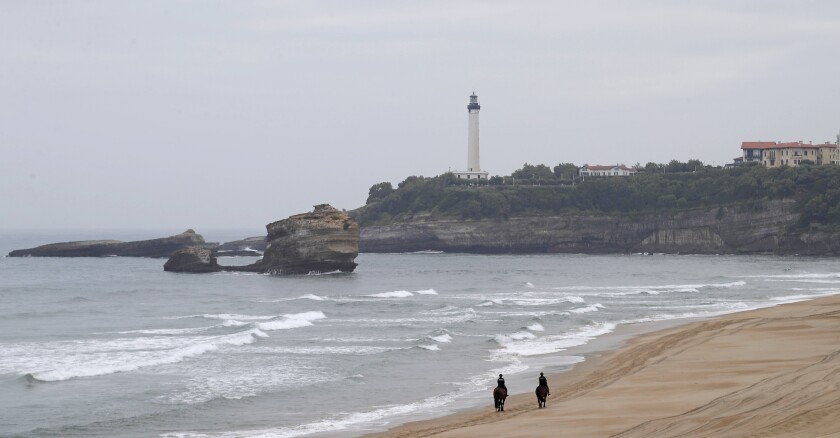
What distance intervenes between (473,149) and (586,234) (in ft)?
97.7

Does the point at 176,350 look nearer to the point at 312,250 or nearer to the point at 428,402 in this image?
the point at 428,402

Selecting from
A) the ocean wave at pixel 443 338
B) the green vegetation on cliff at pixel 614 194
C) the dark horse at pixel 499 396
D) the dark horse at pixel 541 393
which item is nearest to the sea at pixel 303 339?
the ocean wave at pixel 443 338

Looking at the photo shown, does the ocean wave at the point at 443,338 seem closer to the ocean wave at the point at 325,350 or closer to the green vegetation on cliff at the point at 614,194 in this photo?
the ocean wave at the point at 325,350

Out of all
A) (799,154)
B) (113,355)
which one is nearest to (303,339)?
(113,355)

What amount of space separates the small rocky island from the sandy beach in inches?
1785

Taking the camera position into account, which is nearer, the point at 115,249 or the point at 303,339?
the point at 303,339

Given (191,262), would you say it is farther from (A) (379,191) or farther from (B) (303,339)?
(A) (379,191)

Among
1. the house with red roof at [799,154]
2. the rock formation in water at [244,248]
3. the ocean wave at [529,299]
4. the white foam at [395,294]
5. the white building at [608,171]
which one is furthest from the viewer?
the white building at [608,171]

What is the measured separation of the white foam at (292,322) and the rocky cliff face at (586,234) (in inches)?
3255

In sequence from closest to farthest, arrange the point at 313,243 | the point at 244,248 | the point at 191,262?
1. the point at 313,243
2. the point at 191,262
3. the point at 244,248

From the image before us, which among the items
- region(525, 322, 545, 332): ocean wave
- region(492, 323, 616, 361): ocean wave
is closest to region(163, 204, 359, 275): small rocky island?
region(525, 322, 545, 332): ocean wave

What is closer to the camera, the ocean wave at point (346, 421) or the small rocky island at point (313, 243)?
the ocean wave at point (346, 421)

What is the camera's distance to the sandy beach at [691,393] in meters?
17.4

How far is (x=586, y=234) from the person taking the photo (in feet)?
439
